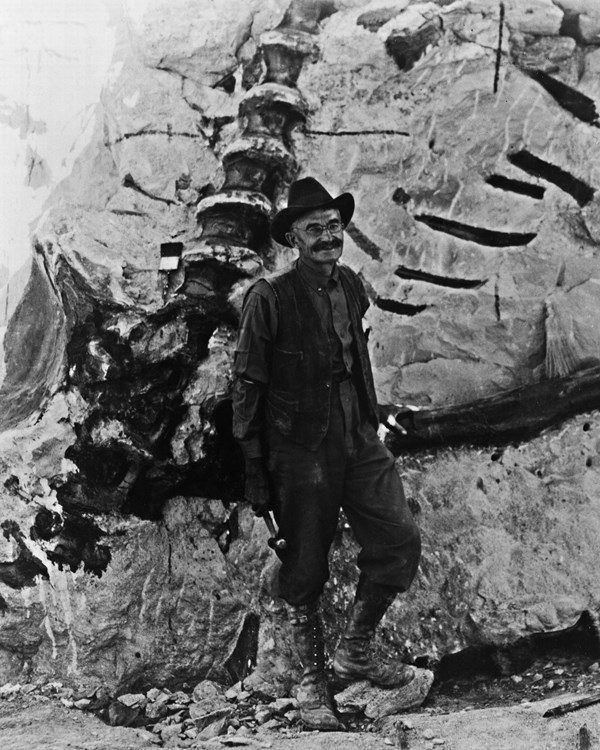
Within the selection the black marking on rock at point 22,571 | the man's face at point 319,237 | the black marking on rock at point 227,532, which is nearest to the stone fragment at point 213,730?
the black marking on rock at point 227,532

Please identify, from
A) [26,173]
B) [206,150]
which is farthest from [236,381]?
[26,173]

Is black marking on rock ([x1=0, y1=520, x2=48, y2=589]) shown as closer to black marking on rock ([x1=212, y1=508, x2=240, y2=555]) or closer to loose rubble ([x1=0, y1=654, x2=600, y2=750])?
loose rubble ([x1=0, y1=654, x2=600, y2=750])

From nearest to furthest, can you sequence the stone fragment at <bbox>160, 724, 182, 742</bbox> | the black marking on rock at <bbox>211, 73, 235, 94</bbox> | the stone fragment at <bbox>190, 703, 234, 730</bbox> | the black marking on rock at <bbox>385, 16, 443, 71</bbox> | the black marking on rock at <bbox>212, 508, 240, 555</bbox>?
the stone fragment at <bbox>160, 724, 182, 742</bbox>
the stone fragment at <bbox>190, 703, 234, 730</bbox>
the black marking on rock at <bbox>212, 508, 240, 555</bbox>
the black marking on rock at <bbox>385, 16, 443, 71</bbox>
the black marking on rock at <bbox>211, 73, 235, 94</bbox>

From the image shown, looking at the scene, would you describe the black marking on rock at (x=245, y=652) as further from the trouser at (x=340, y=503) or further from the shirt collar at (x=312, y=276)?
the shirt collar at (x=312, y=276)

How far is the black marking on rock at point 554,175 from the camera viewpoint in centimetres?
414

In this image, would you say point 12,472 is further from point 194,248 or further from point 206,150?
point 206,150

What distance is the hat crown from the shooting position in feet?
11.6

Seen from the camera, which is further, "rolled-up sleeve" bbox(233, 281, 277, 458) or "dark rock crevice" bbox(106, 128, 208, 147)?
"dark rock crevice" bbox(106, 128, 208, 147)

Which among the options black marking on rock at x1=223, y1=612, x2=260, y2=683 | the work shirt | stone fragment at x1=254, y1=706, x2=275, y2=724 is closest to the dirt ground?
stone fragment at x1=254, y1=706, x2=275, y2=724

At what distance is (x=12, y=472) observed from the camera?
4023mm

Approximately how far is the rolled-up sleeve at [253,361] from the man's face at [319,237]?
0.78 feet

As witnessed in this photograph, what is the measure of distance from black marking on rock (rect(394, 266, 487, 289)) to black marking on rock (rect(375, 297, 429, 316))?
136mm

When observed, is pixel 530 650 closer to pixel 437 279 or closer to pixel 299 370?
pixel 299 370

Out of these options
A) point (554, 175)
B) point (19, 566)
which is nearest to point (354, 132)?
point (554, 175)
